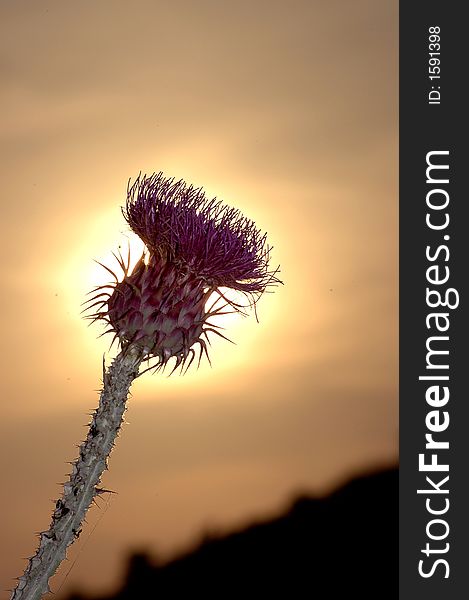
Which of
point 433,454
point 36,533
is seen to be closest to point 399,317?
point 433,454

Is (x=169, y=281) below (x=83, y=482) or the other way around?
the other way around

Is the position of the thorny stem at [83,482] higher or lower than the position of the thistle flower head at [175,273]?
lower

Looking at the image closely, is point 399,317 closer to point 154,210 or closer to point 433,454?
point 433,454

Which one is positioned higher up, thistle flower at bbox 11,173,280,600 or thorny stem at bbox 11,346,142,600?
thistle flower at bbox 11,173,280,600

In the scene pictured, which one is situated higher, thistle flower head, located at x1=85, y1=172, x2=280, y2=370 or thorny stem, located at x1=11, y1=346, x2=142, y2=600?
thistle flower head, located at x1=85, y1=172, x2=280, y2=370
